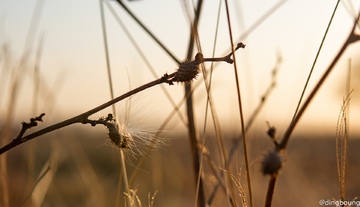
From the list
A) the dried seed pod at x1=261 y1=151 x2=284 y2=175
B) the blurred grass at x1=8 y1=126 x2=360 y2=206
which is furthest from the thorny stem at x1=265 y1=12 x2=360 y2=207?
the blurred grass at x1=8 y1=126 x2=360 y2=206

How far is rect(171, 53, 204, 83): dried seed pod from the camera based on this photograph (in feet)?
1.29

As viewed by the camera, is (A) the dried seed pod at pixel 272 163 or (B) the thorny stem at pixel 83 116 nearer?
(B) the thorny stem at pixel 83 116

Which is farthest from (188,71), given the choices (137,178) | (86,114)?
(137,178)

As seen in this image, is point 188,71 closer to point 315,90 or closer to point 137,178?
point 315,90

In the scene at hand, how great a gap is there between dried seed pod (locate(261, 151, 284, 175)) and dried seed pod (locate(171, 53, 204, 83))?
22 centimetres

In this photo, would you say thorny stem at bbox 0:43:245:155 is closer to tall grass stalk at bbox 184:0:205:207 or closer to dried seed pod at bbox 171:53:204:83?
dried seed pod at bbox 171:53:204:83

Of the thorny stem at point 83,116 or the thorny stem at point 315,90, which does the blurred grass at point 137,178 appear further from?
the thorny stem at point 83,116

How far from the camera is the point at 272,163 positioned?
487 mm

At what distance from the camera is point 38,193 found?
119 cm

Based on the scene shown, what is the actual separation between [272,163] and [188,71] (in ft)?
0.78

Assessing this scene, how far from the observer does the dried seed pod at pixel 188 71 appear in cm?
39

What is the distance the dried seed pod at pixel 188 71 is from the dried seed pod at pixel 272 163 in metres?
0.22

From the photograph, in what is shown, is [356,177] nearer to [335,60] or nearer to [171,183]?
[171,183]

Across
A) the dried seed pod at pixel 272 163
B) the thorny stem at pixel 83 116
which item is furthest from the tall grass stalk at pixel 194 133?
the thorny stem at pixel 83 116
